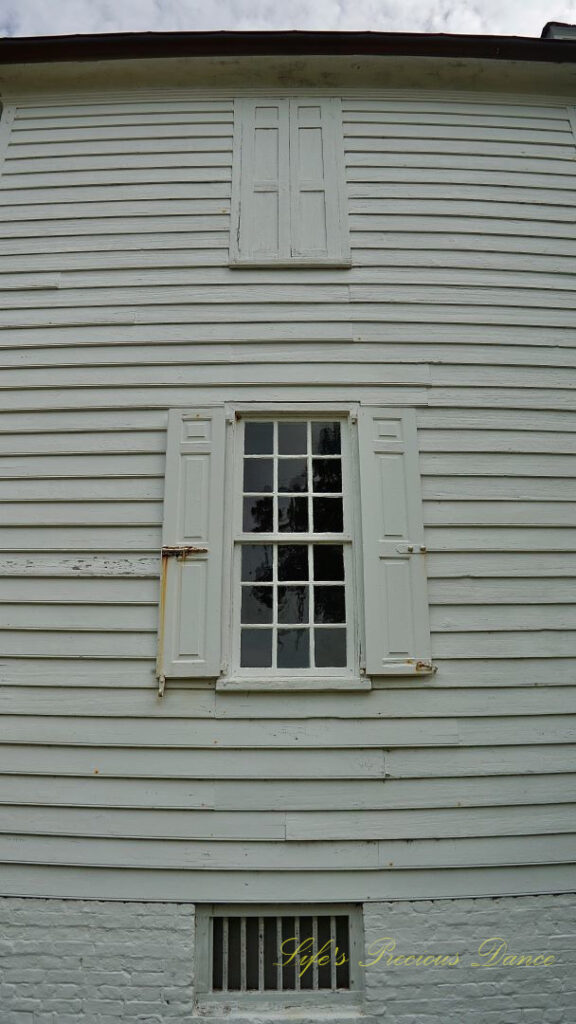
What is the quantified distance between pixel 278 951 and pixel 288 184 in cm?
570

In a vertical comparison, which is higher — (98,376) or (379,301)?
(379,301)

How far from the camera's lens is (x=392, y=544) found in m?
4.16

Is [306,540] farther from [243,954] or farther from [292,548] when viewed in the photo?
[243,954]

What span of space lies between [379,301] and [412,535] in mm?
1944

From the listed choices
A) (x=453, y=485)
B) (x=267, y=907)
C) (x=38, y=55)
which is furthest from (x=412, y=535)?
(x=38, y=55)

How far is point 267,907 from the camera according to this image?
12.1ft

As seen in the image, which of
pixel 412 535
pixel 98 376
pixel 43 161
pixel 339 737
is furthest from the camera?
pixel 43 161

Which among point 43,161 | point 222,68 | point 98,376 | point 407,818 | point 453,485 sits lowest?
point 407,818

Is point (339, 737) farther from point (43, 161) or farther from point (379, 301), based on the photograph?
point (43, 161)

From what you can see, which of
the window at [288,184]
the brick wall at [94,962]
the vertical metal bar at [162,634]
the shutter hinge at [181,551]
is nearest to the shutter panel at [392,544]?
the shutter hinge at [181,551]

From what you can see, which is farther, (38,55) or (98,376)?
(38,55)

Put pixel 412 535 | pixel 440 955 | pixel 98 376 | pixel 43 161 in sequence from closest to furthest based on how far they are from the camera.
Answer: pixel 440 955 < pixel 412 535 < pixel 98 376 < pixel 43 161

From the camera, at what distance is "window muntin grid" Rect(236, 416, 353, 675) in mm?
4086

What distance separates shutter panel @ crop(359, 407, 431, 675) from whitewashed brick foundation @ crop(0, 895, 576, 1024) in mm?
1506
